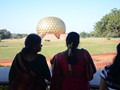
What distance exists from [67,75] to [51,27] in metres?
57.0

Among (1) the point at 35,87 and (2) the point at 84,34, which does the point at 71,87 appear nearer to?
(1) the point at 35,87

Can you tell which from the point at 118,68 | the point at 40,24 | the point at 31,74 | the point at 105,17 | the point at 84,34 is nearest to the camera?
the point at 118,68

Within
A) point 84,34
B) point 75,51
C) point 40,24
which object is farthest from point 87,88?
point 84,34

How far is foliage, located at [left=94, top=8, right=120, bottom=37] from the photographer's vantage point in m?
37.9

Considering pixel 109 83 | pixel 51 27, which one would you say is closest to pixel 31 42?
pixel 109 83

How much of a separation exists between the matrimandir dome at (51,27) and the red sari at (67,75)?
2206 inches

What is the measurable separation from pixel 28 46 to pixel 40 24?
59.0 meters

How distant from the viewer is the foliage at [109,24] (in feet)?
124

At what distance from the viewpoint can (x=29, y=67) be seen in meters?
2.85

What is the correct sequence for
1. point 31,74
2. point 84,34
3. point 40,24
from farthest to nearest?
point 84,34 → point 40,24 → point 31,74

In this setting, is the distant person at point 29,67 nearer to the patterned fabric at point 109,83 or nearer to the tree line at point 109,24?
the patterned fabric at point 109,83

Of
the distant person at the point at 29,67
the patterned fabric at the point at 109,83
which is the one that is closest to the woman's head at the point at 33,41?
the distant person at the point at 29,67

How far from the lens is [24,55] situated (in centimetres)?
288

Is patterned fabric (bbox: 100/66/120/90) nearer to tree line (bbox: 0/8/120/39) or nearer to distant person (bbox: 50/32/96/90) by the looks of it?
distant person (bbox: 50/32/96/90)
